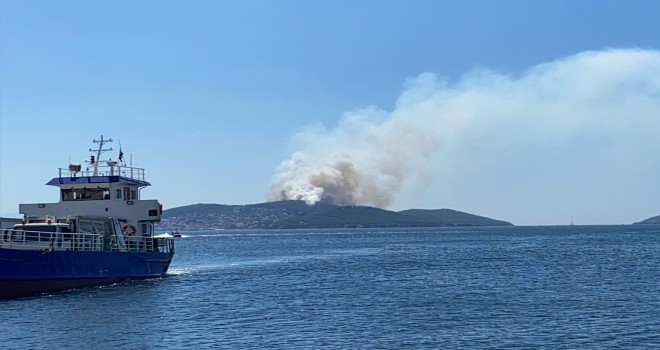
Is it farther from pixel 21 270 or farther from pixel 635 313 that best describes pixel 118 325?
pixel 635 313

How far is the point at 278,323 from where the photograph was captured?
38531mm

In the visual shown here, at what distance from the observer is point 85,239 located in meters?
52.8

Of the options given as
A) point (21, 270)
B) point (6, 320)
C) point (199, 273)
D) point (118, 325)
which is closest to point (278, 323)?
point (118, 325)

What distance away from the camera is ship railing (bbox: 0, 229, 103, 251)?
47.7 m

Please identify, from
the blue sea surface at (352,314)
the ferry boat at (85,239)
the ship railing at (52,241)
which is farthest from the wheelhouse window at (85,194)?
the blue sea surface at (352,314)

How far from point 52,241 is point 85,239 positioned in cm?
444

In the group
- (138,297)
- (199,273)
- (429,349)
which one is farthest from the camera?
(199,273)

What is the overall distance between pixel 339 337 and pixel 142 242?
112ft

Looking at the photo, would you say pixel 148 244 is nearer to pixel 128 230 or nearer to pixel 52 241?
pixel 128 230

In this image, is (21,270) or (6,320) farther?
(21,270)

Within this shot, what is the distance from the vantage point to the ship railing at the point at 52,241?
47688 mm

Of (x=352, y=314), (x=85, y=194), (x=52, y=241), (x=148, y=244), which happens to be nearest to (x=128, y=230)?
(x=148, y=244)

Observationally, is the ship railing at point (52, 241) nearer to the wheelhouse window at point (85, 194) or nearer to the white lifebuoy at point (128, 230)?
the white lifebuoy at point (128, 230)

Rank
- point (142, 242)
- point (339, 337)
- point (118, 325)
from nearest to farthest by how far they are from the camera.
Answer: point (339, 337) < point (118, 325) < point (142, 242)
